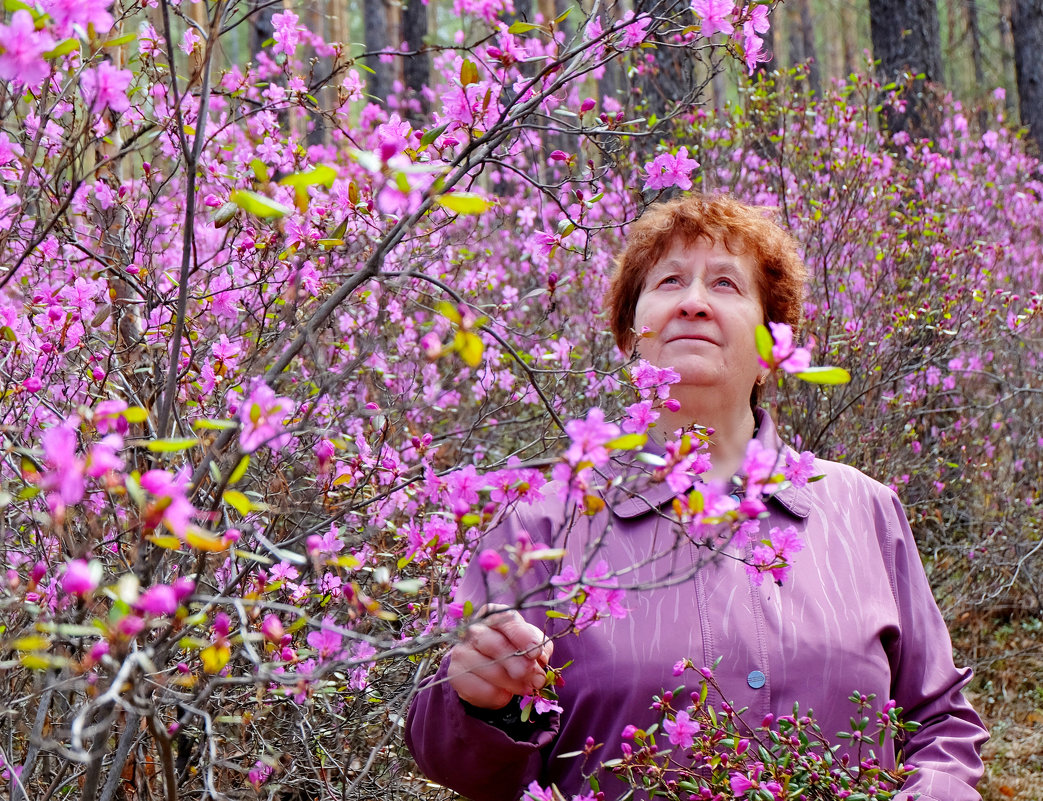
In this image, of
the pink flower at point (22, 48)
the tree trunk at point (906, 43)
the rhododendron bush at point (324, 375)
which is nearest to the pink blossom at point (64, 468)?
the rhododendron bush at point (324, 375)

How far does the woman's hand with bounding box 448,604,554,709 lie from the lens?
144 centimetres

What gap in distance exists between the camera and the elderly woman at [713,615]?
1755mm

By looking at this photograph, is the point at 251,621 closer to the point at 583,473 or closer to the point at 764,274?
the point at 583,473

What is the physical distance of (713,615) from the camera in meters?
1.88

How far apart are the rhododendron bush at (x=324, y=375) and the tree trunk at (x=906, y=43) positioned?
133 cm

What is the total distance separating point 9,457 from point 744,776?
133 cm

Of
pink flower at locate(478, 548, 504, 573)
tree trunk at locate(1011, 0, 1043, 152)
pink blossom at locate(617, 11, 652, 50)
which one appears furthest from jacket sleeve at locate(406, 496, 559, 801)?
tree trunk at locate(1011, 0, 1043, 152)

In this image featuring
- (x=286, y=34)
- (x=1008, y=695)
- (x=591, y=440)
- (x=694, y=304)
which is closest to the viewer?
(x=591, y=440)

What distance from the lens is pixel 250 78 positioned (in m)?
2.83

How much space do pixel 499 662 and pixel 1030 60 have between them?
9001 mm

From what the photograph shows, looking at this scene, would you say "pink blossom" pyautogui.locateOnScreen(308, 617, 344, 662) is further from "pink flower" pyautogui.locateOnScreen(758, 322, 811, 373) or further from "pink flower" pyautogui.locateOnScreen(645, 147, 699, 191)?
"pink flower" pyautogui.locateOnScreen(645, 147, 699, 191)

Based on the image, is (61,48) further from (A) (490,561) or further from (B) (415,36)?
(B) (415,36)

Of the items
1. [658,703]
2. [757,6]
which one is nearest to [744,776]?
[658,703]

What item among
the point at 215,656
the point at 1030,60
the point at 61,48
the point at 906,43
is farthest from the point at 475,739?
the point at 1030,60
